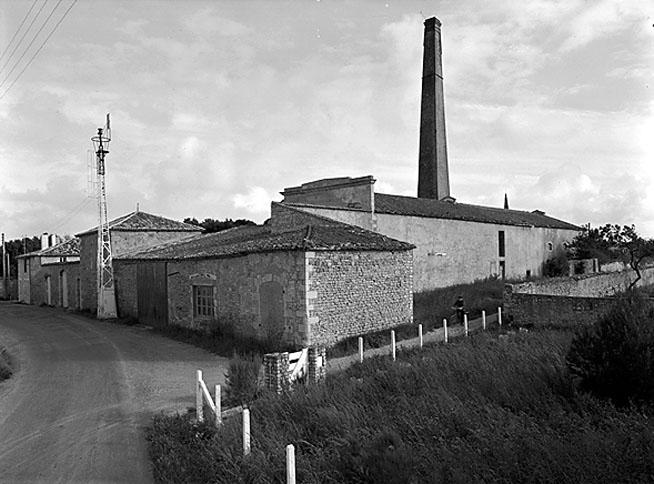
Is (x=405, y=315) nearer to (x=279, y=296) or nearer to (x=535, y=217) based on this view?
(x=279, y=296)

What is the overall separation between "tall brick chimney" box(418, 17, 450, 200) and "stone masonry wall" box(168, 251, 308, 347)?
2300 cm

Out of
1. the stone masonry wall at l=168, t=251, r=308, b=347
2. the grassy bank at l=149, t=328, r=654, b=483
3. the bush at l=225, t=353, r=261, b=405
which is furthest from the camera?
the stone masonry wall at l=168, t=251, r=308, b=347

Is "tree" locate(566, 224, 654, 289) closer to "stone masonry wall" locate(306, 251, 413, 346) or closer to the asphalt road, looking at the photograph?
"stone masonry wall" locate(306, 251, 413, 346)

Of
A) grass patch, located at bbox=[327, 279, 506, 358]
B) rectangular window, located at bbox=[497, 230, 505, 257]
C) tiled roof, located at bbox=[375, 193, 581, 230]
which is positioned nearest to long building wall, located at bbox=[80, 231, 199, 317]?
tiled roof, located at bbox=[375, 193, 581, 230]

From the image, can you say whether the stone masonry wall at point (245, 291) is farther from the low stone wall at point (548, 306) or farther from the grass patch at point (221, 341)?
the low stone wall at point (548, 306)

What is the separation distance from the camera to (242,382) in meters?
9.68

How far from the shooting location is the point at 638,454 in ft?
16.3

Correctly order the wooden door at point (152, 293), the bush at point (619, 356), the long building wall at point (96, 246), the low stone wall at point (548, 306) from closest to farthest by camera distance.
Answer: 1. the bush at point (619, 356)
2. the low stone wall at point (548, 306)
3. the wooden door at point (152, 293)
4. the long building wall at point (96, 246)

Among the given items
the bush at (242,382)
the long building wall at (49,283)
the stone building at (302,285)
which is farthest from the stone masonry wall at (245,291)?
the long building wall at (49,283)

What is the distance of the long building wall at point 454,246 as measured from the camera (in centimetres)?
2206

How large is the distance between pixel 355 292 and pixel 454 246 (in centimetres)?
1159

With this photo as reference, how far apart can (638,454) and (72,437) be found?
7385mm

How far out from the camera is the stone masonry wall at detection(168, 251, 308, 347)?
13.8m

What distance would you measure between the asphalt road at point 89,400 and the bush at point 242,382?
794 millimetres
